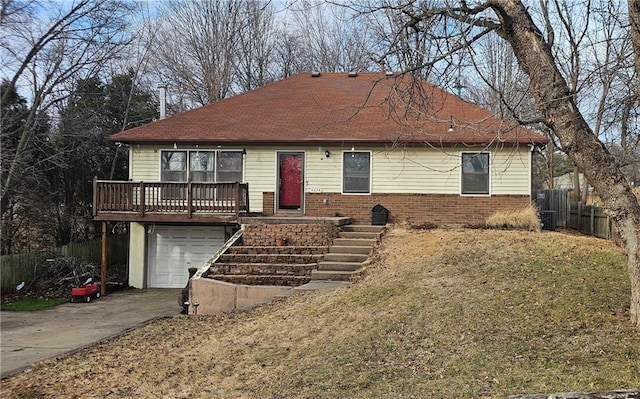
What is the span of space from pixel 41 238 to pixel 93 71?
23.3 ft

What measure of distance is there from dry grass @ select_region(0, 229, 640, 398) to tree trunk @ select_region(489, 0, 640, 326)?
0.98 metres

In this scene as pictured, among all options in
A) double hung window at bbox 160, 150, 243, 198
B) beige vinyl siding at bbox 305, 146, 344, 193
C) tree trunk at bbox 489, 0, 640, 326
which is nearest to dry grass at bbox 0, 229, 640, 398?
tree trunk at bbox 489, 0, 640, 326

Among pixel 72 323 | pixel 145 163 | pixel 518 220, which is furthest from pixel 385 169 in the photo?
pixel 72 323

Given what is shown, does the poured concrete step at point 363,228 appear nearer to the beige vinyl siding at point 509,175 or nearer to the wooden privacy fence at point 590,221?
the beige vinyl siding at point 509,175

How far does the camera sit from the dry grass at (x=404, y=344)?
523 centimetres

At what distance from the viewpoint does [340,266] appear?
12.0m

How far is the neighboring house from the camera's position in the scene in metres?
15.7

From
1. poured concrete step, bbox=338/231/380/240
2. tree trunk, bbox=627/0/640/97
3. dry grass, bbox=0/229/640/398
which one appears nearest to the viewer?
dry grass, bbox=0/229/640/398

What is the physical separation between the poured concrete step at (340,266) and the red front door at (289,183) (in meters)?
5.00

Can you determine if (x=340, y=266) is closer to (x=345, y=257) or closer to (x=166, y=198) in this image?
(x=345, y=257)

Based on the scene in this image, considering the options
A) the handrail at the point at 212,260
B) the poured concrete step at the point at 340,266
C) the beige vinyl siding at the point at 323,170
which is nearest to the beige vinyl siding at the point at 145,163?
the beige vinyl siding at the point at 323,170

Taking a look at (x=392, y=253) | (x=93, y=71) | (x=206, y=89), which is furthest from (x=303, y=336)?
(x=206, y=89)

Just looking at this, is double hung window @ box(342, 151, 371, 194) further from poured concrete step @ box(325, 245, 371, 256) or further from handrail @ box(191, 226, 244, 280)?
handrail @ box(191, 226, 244, 280)

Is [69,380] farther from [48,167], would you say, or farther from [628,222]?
→ [48,167]
